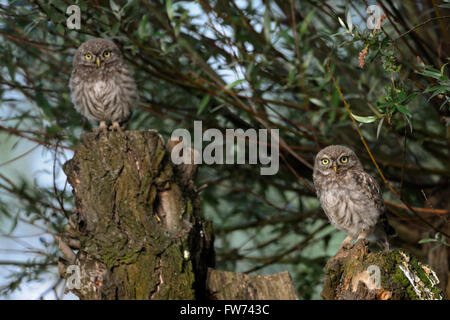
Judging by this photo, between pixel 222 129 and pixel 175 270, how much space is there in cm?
194

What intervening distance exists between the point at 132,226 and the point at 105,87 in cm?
161

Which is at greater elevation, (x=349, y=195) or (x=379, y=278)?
(x=349, y=195)

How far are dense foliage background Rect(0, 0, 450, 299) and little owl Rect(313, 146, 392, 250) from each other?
0.77ft

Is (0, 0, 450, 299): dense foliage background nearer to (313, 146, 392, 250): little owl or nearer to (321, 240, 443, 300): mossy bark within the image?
(313, 146, 392, 250): little owl

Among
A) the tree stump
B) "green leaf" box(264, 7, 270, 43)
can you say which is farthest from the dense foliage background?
the tree stump

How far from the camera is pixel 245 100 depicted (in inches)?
189

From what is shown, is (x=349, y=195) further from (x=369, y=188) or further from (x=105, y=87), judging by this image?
(x=105, y=87)

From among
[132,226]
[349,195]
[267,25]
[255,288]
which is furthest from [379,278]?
[267,25]

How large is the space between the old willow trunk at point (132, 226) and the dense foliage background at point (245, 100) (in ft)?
1.75

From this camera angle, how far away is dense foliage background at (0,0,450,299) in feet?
13.9

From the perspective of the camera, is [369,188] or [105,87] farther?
[105,87]
